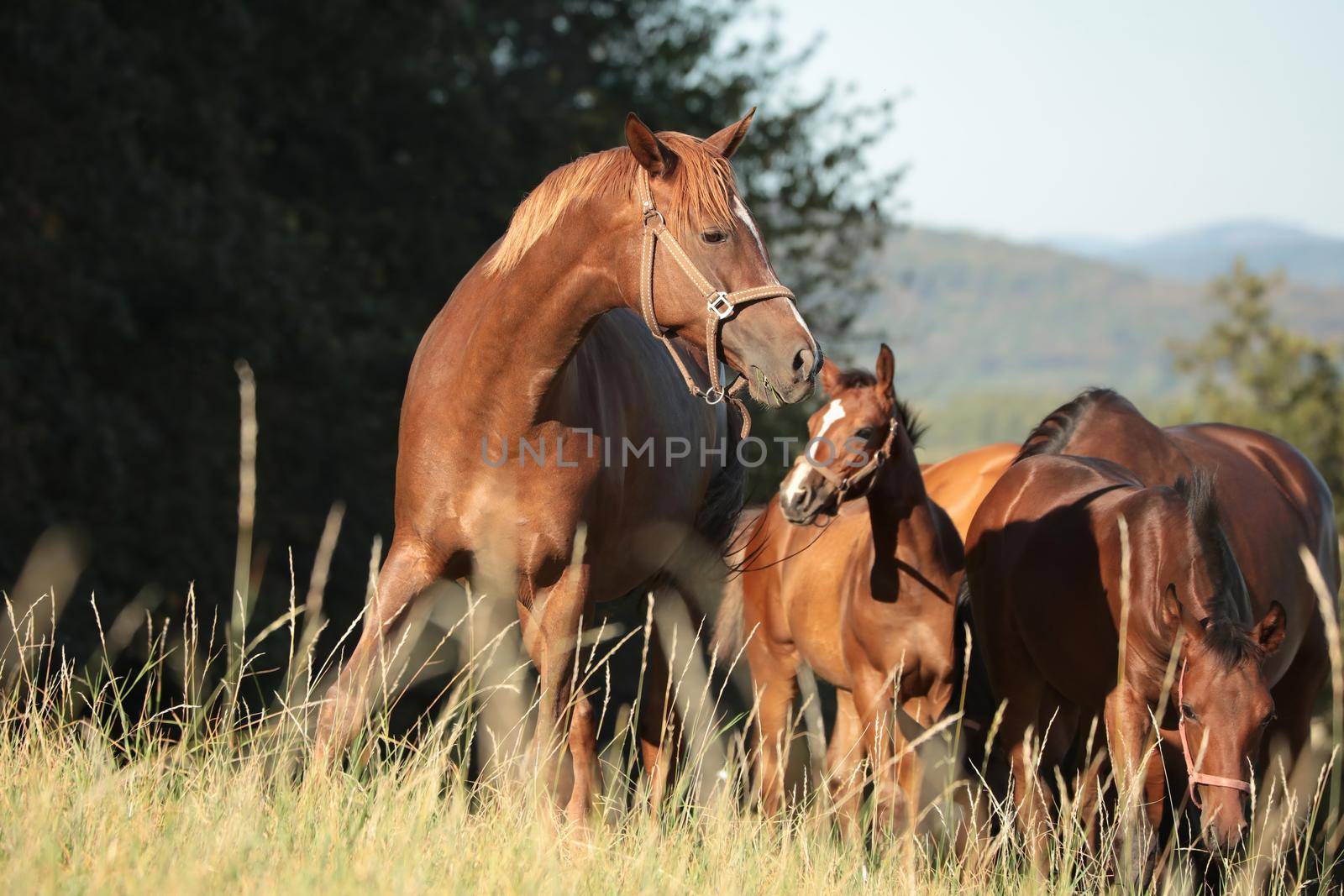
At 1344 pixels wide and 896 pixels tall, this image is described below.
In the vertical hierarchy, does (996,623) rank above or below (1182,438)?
below

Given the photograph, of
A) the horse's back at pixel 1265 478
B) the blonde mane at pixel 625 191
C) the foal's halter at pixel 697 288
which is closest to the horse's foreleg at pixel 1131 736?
the foal's halter at pixel 697 288

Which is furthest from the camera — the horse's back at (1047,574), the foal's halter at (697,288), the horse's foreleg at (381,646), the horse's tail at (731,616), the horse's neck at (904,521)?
the horse's tail at (731,616)

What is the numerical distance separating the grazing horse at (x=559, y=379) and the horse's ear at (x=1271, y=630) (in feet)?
5.33

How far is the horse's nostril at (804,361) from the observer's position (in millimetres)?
3326

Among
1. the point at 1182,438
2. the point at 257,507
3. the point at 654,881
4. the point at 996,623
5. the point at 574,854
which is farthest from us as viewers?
the point at 257,507

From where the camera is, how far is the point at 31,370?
9984 millimetres

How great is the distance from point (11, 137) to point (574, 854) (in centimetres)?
917

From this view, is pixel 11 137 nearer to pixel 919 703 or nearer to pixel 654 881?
pixel 919 703

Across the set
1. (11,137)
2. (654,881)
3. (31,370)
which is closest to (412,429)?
(654,881)

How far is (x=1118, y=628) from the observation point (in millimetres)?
4590

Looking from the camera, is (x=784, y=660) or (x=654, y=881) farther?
(x=784, y=660)

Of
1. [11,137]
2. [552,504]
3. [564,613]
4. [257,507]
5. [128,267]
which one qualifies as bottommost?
[257,507]

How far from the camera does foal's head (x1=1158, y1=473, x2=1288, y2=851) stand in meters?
3.66

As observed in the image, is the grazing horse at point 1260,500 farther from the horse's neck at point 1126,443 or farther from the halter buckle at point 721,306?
the halter buckle at point 721,306
